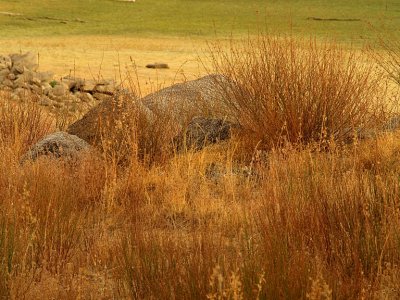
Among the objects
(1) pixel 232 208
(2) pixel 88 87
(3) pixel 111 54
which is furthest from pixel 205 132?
(3) pixel 111 54

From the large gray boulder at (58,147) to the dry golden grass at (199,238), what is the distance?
715 millimetres

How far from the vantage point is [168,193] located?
6980 millimetres

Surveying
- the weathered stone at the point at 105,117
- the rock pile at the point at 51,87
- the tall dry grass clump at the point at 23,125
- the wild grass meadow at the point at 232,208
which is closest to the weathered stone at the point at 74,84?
the rock pile at the point at 51,87

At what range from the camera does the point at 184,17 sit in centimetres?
5309

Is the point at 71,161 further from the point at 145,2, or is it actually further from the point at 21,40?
the point at 145,2

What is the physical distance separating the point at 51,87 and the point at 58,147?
8.21m

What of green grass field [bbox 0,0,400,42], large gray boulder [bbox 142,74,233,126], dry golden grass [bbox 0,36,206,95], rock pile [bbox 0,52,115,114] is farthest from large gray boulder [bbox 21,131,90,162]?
green grass field [bbox 0,0,400,42]

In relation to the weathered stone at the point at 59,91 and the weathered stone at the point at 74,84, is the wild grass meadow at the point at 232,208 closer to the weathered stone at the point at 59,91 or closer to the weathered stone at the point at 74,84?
the weathered stone at the point at 59,91

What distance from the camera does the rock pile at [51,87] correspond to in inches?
593

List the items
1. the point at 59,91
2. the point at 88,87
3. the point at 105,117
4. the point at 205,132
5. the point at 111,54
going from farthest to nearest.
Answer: the point at 111,54
the point at 88,87
the point at 59,91
the point at 205,132
the point at 105,117

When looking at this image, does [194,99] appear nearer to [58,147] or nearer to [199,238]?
[58,147]

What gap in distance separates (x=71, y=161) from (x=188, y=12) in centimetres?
5031

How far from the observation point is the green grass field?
4195cm

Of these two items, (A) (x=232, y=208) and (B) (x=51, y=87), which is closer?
(A) (x=232, y=208)
